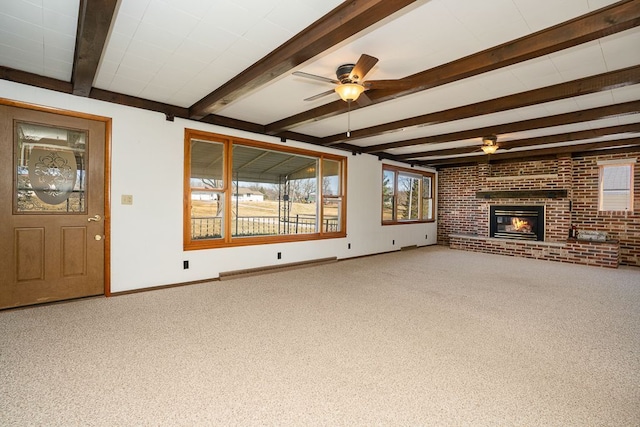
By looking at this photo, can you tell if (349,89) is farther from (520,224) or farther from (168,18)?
(520,224)

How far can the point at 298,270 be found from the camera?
5387mm

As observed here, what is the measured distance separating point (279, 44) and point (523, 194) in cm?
732

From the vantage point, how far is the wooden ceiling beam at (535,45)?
2.00m

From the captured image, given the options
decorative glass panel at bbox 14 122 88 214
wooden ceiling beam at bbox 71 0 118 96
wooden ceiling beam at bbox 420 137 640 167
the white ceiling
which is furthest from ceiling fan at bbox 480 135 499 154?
decorative glass panel at bbox 14 122 88 214

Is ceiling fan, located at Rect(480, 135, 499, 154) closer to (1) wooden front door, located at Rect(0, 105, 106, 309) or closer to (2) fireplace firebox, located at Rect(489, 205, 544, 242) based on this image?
(2) fireplace firebox, located at Rect(489, 205, 544, 242)

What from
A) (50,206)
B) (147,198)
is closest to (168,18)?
(147,198)

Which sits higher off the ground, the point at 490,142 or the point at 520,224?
the point at 490,142

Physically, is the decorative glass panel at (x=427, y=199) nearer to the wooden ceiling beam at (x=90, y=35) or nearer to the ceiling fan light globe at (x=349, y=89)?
the ceiling fan light globe at (x=349, y=89)

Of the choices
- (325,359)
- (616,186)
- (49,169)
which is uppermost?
(616,186)

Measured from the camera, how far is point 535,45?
2336 millimetres

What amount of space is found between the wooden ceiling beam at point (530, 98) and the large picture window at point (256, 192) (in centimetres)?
170

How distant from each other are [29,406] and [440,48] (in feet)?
12.2

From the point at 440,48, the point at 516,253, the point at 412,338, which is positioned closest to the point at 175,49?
the point at 440,48

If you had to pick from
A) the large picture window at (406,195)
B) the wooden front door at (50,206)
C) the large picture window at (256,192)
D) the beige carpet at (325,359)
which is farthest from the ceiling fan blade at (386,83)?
the large picture window at (406,195)
